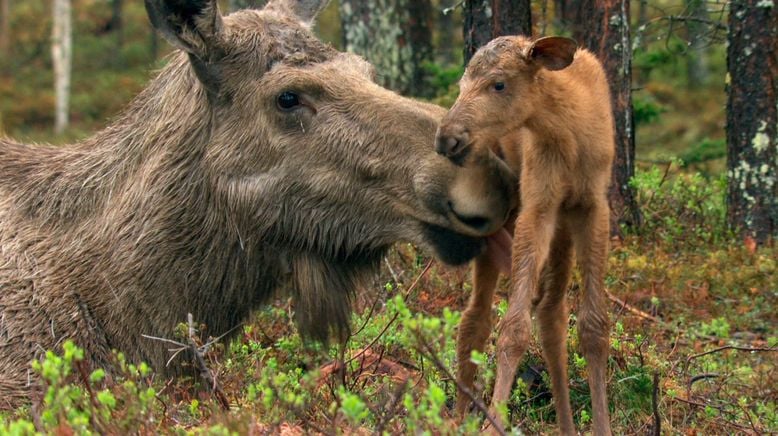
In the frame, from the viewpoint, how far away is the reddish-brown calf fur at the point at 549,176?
4.79 metres

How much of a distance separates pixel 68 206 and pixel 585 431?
291 centimetres

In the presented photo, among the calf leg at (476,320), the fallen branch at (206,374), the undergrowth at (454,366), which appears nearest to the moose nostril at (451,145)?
the undergrowth at (454,366)

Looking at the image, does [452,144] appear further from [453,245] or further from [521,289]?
[521,289]

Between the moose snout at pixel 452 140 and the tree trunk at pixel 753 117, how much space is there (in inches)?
190

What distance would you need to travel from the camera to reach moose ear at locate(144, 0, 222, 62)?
17.0 ft

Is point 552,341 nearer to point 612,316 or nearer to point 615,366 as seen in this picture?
point 615,366

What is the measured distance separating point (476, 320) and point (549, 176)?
97cm

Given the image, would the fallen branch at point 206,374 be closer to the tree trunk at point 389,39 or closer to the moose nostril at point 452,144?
the moose nostril at point 452,144

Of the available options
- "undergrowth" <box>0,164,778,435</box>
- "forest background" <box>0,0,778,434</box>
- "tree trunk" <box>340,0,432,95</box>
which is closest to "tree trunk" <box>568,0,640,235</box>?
"forest background" <box>0,0,778,434</box>

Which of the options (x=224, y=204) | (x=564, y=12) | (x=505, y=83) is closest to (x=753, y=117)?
(x=564, y=12)

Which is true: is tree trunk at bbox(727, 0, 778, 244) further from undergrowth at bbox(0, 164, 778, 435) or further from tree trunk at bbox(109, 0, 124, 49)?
tree trunk at bbox(109, 0, 124, 49)

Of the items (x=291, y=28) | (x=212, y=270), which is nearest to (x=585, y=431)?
(x=212, y=270)

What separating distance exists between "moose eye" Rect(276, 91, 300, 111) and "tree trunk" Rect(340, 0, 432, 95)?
641cm

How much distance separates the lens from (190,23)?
5312 mm
